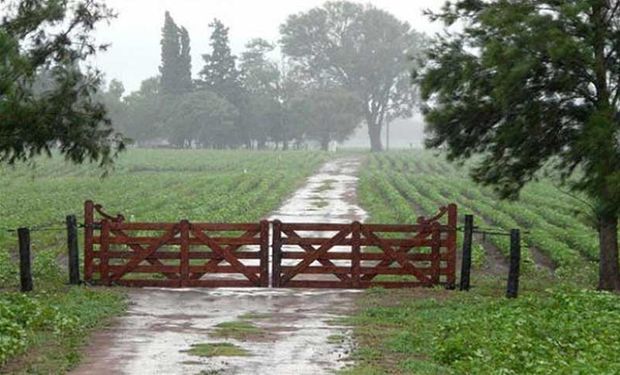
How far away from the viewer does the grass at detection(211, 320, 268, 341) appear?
14.1 m

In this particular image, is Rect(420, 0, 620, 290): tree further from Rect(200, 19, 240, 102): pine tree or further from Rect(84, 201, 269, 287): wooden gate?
Rect(200, 19, 240, 102): pine tree

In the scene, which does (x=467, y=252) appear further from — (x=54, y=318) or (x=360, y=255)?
(x=54, y=318)

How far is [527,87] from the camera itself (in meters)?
19.4

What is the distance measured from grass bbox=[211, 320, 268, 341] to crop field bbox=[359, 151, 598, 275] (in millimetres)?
8739

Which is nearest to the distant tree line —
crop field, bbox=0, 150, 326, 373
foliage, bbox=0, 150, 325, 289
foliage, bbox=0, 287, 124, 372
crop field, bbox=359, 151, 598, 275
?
crop field, bbox=0, 150, 326, 373

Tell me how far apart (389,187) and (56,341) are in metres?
41.9

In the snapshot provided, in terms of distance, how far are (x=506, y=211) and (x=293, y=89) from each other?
91.2m

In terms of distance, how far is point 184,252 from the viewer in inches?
768

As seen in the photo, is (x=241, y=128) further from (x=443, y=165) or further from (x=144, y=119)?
(x=443, y=165)

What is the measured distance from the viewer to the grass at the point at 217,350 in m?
12.6

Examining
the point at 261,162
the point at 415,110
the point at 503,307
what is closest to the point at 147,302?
the point at 503,307

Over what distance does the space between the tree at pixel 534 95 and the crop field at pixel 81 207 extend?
8.60 metres

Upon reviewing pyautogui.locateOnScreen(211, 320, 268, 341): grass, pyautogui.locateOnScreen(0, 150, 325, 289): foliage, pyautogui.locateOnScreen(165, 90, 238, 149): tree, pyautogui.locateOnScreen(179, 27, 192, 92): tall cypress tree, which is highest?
pyautogui.locateOnScreen(179, 27, 192, 92): tall cypress tree

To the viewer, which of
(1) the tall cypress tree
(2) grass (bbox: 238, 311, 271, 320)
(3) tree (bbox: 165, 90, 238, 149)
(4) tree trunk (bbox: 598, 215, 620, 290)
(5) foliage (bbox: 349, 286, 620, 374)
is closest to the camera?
(5) foliage (bbox: 349, 286, 620, 374)
